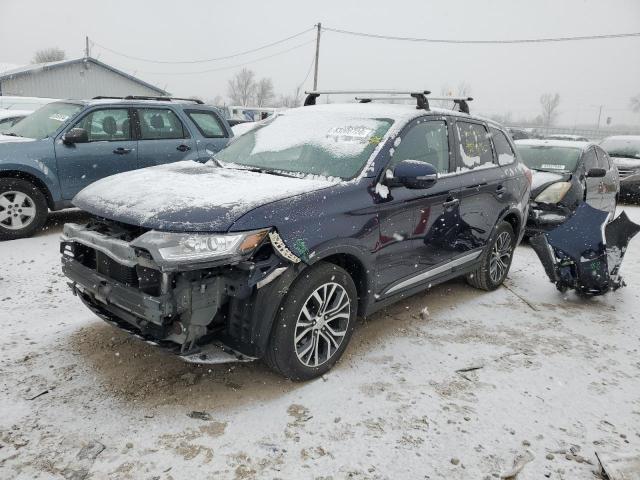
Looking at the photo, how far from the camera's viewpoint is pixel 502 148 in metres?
4.99

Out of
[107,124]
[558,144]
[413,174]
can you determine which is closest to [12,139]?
[107,124]

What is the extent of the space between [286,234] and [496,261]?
3058 millimetres

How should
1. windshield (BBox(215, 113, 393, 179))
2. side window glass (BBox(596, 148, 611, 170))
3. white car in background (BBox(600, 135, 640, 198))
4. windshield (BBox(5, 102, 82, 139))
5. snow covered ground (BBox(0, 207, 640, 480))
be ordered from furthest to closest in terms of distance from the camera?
1. white car in background (BBox(600, 135, 640, 198))
2. side window glass (BBox(596, 148, 611, 170))
3. windshield (BBox(5, 102, 82, 139))
4. windshield (BBox(215, 113, 393, 179))
5. snow covered ground (BBox(0, 207, 640, 480))

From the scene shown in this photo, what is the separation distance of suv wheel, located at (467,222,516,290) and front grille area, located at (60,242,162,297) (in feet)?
10.8

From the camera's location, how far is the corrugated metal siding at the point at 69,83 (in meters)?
29.4

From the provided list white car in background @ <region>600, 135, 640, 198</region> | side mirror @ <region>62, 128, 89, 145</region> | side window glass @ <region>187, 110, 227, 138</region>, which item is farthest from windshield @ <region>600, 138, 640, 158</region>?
side mirror @ <region>62, 128, 89, 145</region>

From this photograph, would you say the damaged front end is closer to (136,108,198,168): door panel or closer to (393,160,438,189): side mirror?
(393,160,438,189): side mirror

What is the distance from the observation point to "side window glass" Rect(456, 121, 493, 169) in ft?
14.2

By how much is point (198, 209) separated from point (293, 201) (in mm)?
553

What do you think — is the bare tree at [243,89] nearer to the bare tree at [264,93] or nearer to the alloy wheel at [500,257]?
the bare tree at [264,93]

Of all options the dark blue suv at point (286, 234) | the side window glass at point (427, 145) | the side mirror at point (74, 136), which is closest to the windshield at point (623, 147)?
the dark blue suv at point (286, 234)

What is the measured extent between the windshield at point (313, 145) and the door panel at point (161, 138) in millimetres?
3166

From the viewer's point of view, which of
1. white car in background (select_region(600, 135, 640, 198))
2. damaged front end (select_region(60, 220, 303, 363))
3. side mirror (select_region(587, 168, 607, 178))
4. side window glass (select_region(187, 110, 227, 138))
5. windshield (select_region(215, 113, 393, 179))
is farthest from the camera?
white car in background (select_region(600, 135, 640, 198))

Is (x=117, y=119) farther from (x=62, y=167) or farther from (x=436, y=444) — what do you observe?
(x=436, y=444)
